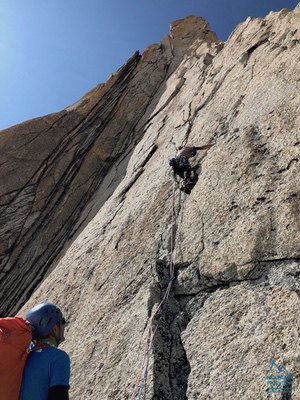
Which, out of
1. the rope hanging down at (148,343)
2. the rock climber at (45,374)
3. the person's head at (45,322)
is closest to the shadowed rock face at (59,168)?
the rope hanging down at (148,343)

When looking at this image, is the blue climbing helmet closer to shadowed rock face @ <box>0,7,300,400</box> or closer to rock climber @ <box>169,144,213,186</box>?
shadowed rock face @ <box>0,7,300,400</box>

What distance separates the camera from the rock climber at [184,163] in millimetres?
10223

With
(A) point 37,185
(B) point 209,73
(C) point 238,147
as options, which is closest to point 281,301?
(C) point 238,147

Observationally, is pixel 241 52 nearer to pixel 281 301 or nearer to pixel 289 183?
pixel 289 183

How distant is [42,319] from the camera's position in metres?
4.81

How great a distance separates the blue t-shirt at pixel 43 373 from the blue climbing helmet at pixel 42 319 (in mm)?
410

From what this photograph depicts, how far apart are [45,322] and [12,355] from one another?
2.28 ft

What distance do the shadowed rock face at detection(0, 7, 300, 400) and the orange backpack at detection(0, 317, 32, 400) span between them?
7.64ft

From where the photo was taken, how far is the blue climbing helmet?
4.76 m

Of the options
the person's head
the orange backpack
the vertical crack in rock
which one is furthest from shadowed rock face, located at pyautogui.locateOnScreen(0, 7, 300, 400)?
the orange backpack

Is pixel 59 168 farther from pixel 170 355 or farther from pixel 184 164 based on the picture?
pixel 170 355
